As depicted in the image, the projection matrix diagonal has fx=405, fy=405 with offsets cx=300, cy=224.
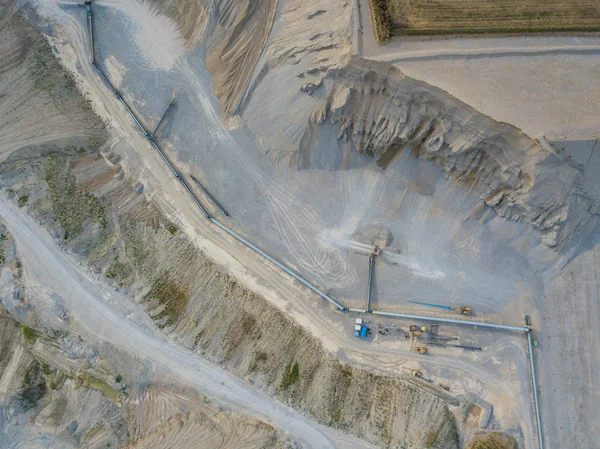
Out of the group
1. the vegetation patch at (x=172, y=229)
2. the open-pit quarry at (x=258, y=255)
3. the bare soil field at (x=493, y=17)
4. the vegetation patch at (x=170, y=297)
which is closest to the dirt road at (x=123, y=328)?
the open-pit quarry at (x=258, y=255)

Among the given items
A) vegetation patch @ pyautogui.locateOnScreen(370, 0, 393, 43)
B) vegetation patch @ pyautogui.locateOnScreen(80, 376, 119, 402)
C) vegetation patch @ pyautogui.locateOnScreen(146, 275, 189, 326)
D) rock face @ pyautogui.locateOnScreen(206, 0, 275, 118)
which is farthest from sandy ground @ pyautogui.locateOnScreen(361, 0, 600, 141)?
vegetation patch @ pyautogui.locateOnScreen(80, 376, 119, 402)

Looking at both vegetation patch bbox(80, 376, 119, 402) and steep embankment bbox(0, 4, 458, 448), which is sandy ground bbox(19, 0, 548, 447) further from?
vegetation patch bbox(80, 376, 119, 402)

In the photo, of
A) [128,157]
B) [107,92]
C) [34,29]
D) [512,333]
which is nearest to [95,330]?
[128,157]

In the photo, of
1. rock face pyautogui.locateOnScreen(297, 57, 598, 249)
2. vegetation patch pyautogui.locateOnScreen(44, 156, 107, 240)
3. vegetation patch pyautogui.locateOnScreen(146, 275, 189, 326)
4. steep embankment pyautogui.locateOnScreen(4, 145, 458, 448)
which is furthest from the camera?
vegetation patch pyautogui.locateOnScreen(44, 156, 107, 240)

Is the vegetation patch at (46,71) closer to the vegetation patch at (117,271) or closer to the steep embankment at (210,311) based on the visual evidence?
the steep embankment at (210,311)

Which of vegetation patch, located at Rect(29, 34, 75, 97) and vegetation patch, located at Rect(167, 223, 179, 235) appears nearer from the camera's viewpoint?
vegetation patch, located at Rect(167, 223, 179, 235)

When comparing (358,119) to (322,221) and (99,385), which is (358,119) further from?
(99,385)
